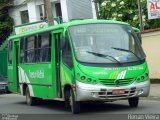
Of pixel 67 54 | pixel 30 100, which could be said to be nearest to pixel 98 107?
pixel 67 54

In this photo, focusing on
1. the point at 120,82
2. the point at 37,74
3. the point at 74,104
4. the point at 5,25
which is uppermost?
the point at 120,82

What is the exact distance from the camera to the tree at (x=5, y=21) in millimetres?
39062

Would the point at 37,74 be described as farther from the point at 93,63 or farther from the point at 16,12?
the point at 16,12

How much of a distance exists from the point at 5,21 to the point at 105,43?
25.6m

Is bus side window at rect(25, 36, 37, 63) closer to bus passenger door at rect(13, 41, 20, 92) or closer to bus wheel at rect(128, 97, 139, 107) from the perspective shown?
bus passenger door at rect(13, 41, 20, 92)

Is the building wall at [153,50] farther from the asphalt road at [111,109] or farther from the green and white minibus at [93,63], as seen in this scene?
the green and white minibus at [93,63]

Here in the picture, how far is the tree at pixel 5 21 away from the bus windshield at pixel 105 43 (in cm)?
2384

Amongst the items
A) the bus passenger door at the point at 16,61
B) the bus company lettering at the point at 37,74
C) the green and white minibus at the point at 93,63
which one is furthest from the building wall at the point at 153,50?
the green and white minibus at the point at 93,63

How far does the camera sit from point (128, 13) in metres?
29.1

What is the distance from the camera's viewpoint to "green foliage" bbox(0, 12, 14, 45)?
39.6m

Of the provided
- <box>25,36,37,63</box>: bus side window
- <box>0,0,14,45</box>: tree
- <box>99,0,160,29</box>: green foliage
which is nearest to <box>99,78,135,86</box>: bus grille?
<box>25,36,37,63</box>: bus side window

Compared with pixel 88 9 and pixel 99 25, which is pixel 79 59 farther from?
pixel 88 9

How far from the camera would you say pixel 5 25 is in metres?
39.6

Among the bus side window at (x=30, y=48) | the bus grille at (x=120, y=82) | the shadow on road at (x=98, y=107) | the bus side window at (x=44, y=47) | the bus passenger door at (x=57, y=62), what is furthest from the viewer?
the bus side window at (x=30, y=48)
